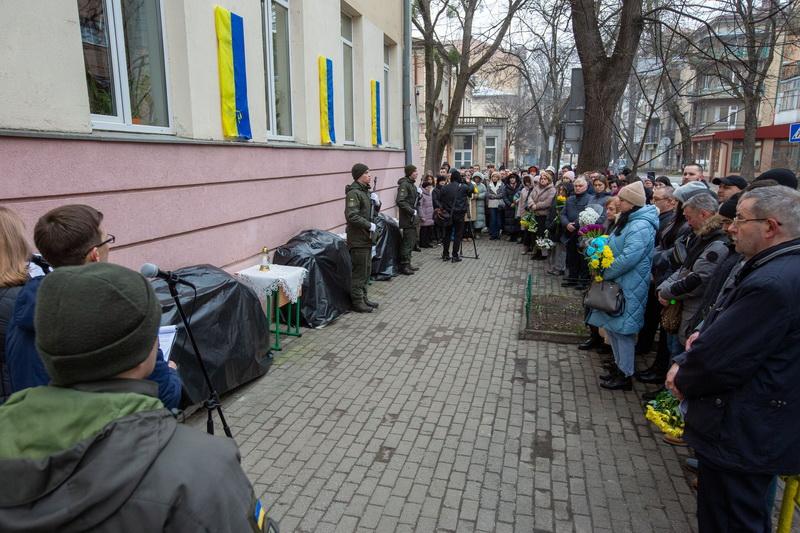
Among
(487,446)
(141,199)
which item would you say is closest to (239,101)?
(141,199)

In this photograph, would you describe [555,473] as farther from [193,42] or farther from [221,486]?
[193,42]

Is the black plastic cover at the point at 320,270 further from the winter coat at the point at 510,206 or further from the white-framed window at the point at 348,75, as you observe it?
the winter coat at the point at 510,206

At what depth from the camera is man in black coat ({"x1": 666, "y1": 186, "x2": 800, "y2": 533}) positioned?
7.59 ft

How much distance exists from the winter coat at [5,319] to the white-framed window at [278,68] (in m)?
5.67

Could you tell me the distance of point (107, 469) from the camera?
41.5 inches

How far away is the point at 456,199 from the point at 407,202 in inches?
54.5

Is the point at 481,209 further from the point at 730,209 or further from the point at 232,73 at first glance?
the point at 730,209

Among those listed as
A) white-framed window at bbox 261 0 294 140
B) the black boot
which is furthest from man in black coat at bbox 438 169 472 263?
the black boot

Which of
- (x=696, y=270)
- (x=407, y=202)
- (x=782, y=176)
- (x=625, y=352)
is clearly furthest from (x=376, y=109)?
(x=696, y=270)

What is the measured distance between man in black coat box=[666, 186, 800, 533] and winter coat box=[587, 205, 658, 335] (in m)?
2.18

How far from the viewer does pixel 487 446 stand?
13.5 ft

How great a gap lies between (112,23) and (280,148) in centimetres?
285

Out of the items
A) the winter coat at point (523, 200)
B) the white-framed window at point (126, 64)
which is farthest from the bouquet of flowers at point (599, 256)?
the winter coat at point (523, 200)

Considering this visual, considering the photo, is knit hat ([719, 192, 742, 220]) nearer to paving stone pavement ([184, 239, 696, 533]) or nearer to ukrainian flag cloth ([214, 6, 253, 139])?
paving stone pavement ([184, 239, 696, 533])
